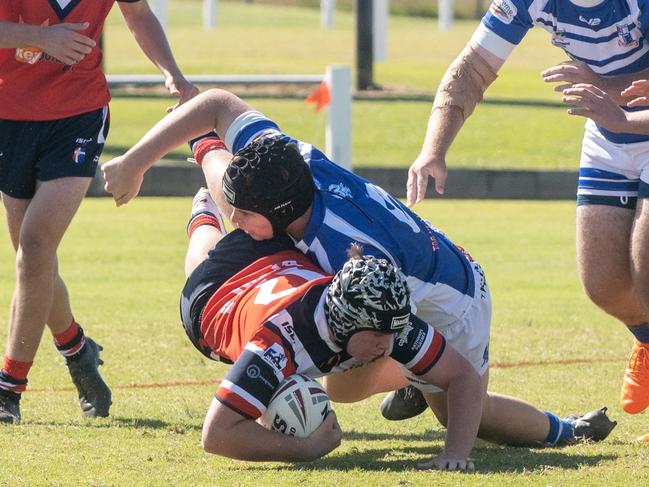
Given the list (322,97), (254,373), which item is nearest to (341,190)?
(254,373)

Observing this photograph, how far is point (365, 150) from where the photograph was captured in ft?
67.6

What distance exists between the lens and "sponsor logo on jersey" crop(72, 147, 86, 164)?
20.8ft

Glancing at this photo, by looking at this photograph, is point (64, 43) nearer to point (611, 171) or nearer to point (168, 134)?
point (168, 134)

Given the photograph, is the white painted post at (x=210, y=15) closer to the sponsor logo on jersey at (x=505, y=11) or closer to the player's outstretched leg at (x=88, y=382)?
the player's outstretched leg at (x=88, y=382)

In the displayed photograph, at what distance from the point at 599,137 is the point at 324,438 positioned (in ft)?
7.07

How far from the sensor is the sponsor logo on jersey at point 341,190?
545cm

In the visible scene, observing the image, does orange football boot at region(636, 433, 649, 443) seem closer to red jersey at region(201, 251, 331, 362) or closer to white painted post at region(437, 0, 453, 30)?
red jersey at region(201, 251, 331, 362)

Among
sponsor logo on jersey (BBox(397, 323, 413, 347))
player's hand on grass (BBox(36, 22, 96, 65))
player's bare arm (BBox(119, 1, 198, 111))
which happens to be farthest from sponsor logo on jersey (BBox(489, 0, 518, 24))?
player's hand on grass (BBox(36, 22, 96, 65))

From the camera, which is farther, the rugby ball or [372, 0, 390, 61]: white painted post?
[372, 0, 390, 61]: white painted post

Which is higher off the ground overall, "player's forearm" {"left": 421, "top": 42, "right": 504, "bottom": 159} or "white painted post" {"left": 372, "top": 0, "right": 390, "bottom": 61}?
"player's forearm" {"left": 421, "top": 42, "right": 504, "bottom": 159}

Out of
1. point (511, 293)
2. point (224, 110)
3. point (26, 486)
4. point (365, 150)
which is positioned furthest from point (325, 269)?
point (365, 150)

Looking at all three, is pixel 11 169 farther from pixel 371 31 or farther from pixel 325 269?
pixel 371 31

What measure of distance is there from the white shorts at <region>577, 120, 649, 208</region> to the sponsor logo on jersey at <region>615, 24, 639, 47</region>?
1.49 ft

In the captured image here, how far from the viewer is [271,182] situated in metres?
5.29
